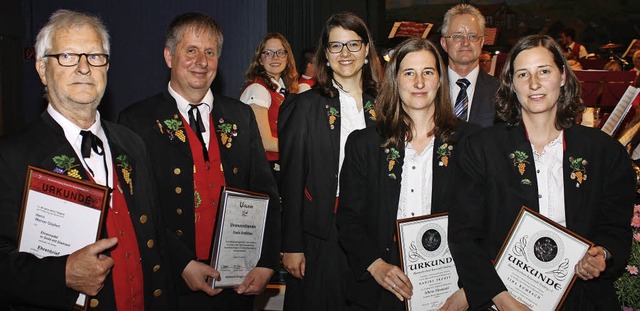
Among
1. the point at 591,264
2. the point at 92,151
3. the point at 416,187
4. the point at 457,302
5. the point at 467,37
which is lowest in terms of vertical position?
the point at 457,302

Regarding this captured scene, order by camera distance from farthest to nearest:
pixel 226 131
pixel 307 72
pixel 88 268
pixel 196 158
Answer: pixel 307 72 < pixel 226 131 < pixel 196 158 < pixel 88 268

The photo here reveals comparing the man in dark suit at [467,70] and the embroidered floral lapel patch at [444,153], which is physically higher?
the man in dark suit at [467,70]

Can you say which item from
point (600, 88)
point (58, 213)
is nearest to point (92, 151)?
point (58, 213)

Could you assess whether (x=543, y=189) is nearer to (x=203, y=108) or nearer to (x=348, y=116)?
(x=348, y=116)

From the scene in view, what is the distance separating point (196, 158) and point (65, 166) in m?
0.86

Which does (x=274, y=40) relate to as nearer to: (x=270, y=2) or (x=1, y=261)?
(x=270, y=2)

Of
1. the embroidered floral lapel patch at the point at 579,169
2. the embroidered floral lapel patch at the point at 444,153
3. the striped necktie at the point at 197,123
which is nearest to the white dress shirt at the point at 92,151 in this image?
the striped necktie at the point at 197,123

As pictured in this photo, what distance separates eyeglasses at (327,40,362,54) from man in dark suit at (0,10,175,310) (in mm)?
1180

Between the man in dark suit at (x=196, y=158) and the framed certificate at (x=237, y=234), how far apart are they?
57 millimetres

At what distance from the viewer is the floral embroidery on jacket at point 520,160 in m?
2.51

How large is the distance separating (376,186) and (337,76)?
0.82 meters

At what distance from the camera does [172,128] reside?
2990 mm

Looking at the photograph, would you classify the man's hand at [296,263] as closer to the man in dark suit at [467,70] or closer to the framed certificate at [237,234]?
the framed certificate at [237,234]

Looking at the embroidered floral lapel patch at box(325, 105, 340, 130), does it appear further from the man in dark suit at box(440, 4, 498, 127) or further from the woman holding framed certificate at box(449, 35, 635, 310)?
the man in dark suit at box(440, 4, 498, 127)
